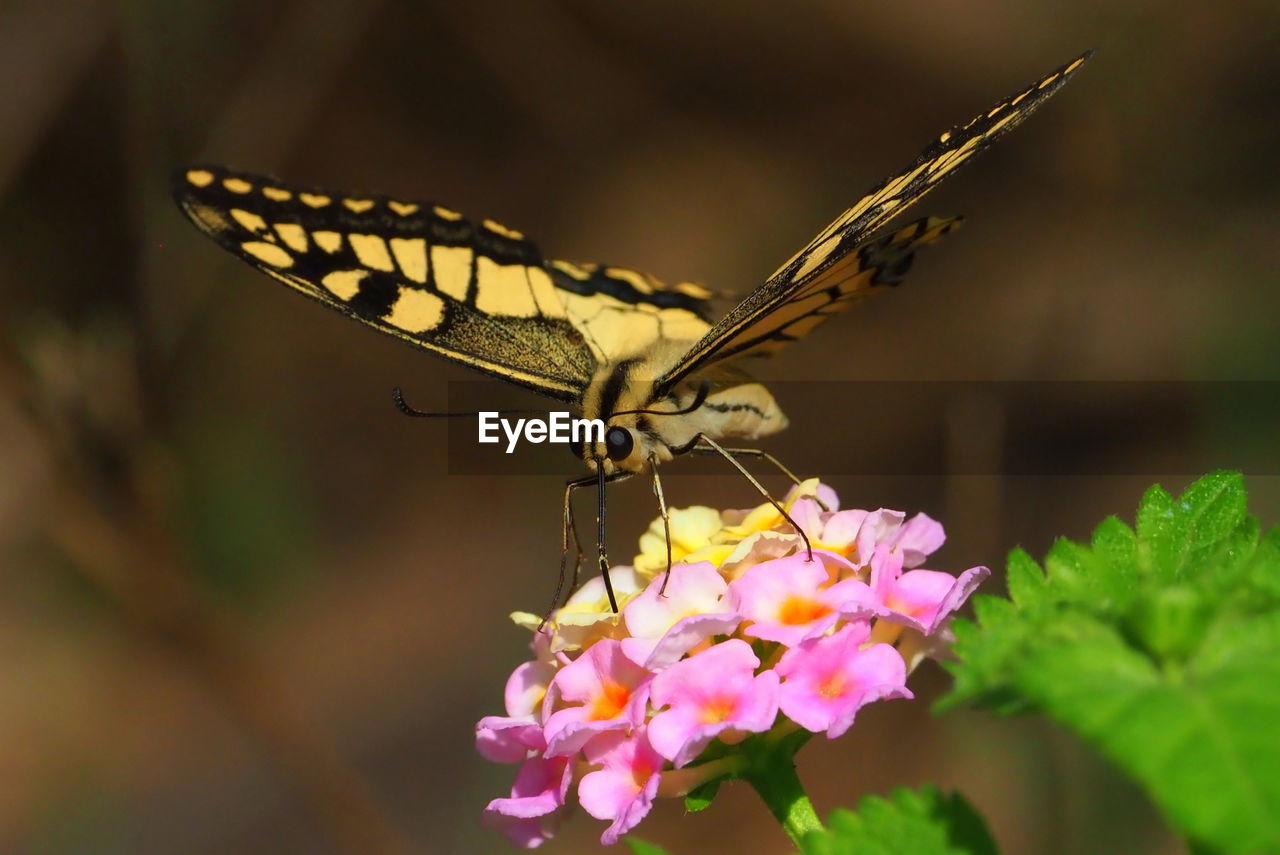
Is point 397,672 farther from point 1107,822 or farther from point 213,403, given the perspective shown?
point 1107,822

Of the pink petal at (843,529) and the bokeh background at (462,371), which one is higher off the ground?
the bokeh background at (462,371)

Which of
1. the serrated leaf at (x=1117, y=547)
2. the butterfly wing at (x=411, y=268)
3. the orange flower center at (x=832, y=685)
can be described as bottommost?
the orange flower center at (x=832, y=685)

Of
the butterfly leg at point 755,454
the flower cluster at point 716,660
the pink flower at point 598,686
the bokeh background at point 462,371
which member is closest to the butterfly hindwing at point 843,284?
the butterfly leg at point 755,454

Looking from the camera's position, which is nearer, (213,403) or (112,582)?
(112,582)

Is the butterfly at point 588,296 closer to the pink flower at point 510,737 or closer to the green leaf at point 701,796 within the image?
the pink flower at point 510,737

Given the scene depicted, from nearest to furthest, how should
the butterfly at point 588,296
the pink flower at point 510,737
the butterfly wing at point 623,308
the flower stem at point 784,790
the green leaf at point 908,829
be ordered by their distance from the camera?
the green leaf at point 908,829 < the flower stem at point 784,790 < the pink flower at point 510,737 < the butterfly at point 588,296 < the butterfly wing at point 623,308

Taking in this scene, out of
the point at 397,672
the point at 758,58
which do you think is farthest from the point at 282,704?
the point at 758,58
